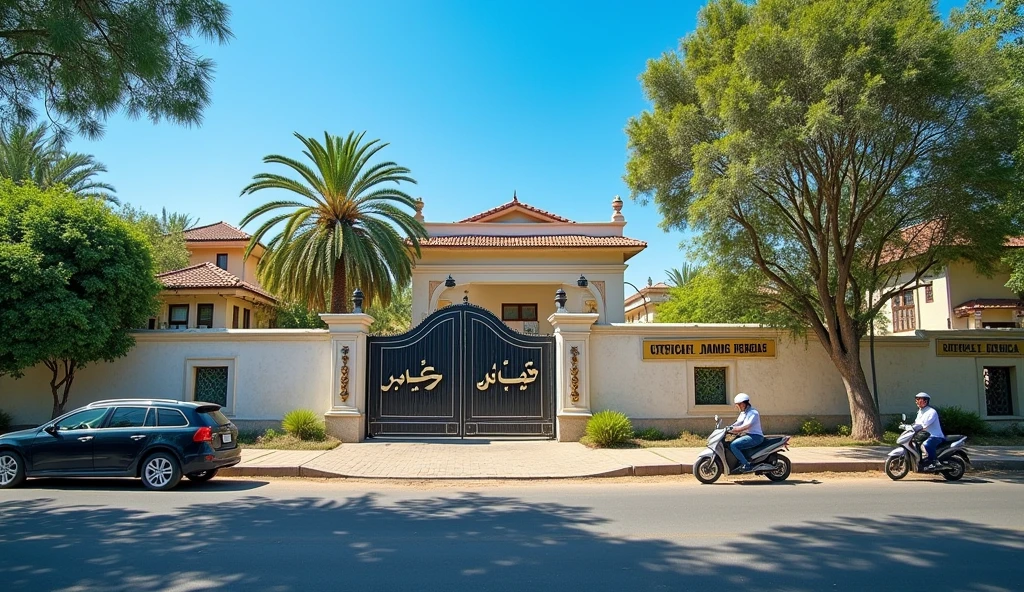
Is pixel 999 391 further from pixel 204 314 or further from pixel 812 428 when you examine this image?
pixel 204 314

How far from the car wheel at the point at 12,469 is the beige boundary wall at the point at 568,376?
214 inches

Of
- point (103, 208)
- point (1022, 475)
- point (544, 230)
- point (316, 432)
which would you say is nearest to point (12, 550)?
point (316, 432)

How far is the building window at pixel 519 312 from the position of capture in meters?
26.7

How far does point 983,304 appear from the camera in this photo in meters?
28.7

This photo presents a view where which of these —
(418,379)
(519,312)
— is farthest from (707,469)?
(519,312)

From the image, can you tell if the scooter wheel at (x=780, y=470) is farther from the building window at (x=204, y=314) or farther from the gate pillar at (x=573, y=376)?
the building window at (x=204, y=314)

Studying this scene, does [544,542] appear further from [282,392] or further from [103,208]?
[103,208]

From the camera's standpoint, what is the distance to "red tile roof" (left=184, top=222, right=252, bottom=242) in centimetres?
3866

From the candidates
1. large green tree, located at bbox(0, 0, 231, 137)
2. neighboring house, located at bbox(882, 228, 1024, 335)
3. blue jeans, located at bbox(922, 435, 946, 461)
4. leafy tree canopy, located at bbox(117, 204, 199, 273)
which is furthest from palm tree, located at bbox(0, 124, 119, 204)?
neighboring house, located at bbox(882, 228, 1024, 335)

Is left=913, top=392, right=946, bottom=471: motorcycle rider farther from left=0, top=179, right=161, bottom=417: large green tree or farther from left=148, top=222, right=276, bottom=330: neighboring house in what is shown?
left=148, top=222, right=276, bottom=330: neighboring house

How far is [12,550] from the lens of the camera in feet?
20.1

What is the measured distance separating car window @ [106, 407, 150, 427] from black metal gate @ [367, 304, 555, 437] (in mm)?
5701

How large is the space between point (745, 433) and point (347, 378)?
8.94 metres

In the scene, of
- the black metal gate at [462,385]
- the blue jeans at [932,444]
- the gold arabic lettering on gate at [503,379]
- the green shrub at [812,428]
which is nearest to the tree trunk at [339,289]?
the black metal gate at [462,385]
